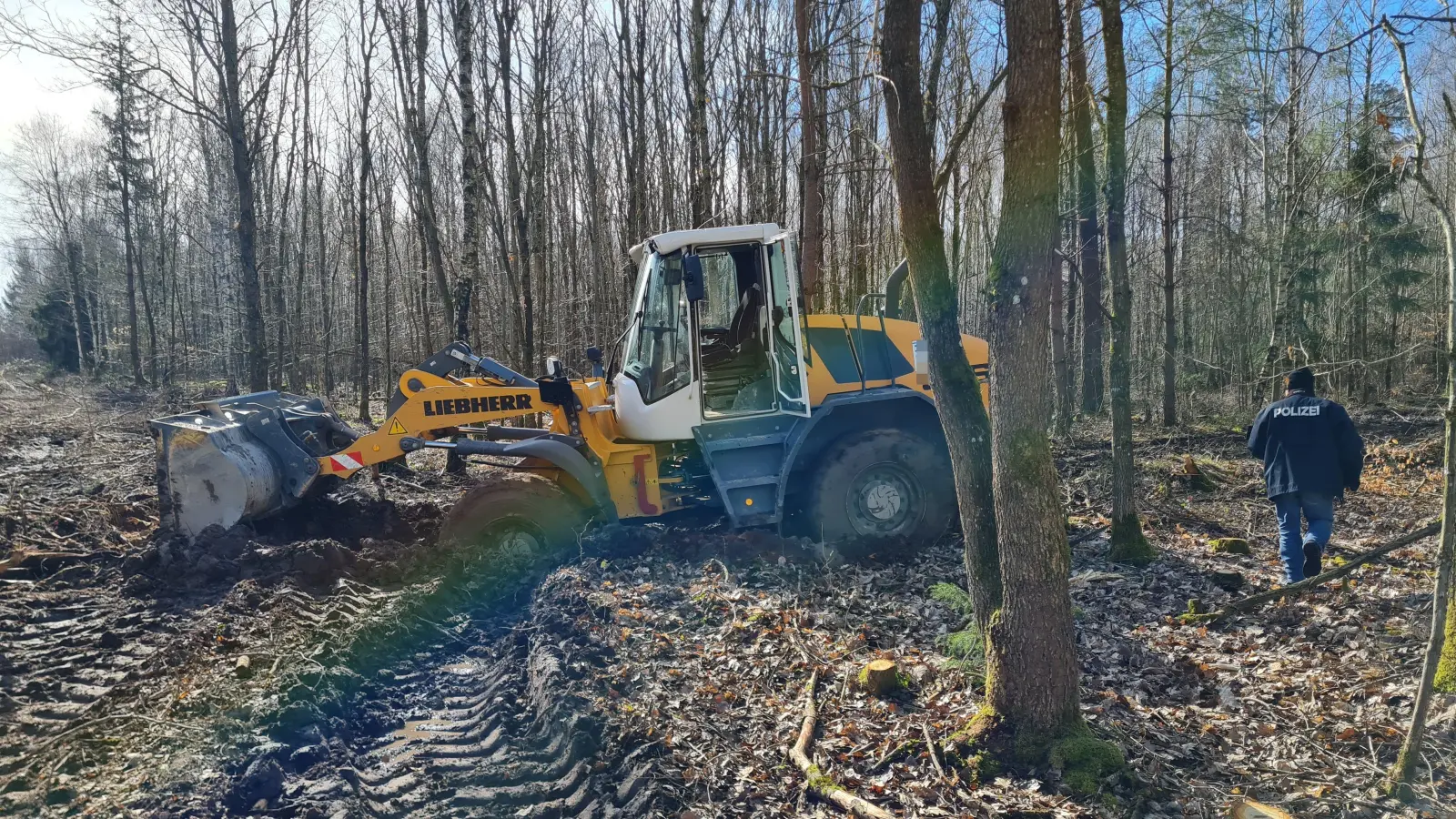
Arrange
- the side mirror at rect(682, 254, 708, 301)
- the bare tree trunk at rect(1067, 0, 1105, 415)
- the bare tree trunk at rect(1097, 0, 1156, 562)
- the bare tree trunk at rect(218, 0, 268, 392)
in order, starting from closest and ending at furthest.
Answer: the bare tree trunk at rect(1097, 0, 1156, 562) → the side mirror at rect(682, 254, 708, 301) → the bare tree trunk at rect(1067, 0, 1105, 415) → the bare tree trunk at rect(218, 0, 268, 392)

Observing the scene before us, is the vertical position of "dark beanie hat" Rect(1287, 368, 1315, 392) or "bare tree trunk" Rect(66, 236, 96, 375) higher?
"bare tree trunk" Rect(66, 236, 96, 375)

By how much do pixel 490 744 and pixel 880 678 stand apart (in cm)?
209

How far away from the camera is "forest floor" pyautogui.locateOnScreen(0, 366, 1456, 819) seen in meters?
3.59

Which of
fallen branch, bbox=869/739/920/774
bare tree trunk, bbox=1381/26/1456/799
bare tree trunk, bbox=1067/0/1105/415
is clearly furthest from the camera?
bare tree trunk, bbox=1067/0/1105/415

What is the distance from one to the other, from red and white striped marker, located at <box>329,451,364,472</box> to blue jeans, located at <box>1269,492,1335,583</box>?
7.76 metres

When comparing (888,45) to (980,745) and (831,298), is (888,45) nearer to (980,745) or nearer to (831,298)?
(980,745)

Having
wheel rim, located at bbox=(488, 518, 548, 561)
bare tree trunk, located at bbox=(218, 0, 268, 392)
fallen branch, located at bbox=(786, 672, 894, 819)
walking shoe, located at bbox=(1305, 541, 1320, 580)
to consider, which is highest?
bare tree trunk, located at bbox=(218, 0, 268, 392)

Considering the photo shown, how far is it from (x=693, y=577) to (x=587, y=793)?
320cm

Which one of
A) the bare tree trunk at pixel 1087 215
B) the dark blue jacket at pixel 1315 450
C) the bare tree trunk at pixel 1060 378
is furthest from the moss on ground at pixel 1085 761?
the bare tree trunk at pixel 1060 378

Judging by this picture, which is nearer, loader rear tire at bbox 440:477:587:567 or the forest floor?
the forest floor

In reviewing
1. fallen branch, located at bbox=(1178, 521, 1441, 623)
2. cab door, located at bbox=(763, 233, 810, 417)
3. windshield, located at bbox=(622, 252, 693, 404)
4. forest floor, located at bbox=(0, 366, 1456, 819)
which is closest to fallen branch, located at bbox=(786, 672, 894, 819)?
forest floor, located at bbox=(0, 366, 1456, 819)

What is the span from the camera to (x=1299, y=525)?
6223mm

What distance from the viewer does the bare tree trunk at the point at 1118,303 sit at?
6.41 metres

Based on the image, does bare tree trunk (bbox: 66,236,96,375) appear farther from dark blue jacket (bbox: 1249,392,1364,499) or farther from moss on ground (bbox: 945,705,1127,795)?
dark blue jacket (bbox: 1249,392,1364,499)
